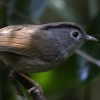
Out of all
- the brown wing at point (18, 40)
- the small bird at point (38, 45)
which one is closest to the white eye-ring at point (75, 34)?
the small bird at point (38, 45)

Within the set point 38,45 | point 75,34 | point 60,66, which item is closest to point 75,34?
point 75,34

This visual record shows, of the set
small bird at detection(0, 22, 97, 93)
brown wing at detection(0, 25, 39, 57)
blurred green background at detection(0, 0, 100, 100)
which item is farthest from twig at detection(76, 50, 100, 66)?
brown wing at detection(0, 25, 39, 57)

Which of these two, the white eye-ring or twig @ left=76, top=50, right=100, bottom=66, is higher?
the white eye-ring

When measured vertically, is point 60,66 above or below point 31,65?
below

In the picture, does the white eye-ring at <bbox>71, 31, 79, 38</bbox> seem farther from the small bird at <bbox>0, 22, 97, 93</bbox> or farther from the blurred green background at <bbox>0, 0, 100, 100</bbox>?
the blurred green background at <bbox>0, 0, 100, 100</bbox>

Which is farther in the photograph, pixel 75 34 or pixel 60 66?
pixel 60 66

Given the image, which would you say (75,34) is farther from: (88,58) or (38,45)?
(88,58)

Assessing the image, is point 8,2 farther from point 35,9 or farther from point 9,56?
point 9,56
